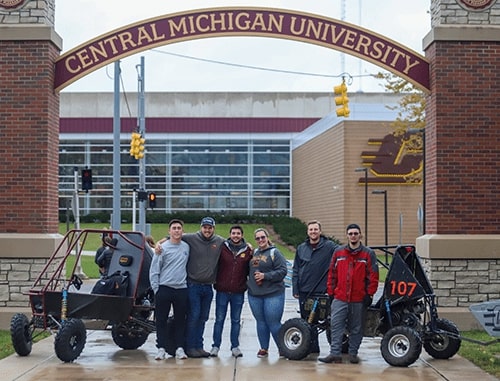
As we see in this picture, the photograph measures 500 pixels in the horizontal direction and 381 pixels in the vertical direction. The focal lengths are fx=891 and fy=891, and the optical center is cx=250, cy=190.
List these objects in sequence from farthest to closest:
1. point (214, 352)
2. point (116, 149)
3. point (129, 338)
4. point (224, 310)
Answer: point (116, 149), point (129, 338), point (224, 310), point (214, 352)

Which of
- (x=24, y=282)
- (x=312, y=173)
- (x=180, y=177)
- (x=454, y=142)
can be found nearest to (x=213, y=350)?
(x=24, y=282)

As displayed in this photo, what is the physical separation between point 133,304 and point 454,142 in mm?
6171

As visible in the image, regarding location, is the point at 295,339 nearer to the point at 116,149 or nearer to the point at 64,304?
the point at 64,304

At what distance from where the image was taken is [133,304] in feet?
38.2

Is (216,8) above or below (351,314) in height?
above

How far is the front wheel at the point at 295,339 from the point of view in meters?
11.4

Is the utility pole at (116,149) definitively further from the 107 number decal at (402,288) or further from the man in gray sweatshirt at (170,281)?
the 107 number decal at (402,288)

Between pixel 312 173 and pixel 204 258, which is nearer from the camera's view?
pixel 204 258

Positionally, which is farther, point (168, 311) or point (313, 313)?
point (313, 313)


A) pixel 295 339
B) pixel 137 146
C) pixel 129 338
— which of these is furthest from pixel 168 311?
pixel 137 146

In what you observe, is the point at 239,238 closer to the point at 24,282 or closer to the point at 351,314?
the point at 351,314

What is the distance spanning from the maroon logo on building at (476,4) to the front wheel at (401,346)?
20.8ft

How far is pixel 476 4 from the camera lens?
1478 cm

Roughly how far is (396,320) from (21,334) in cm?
486
